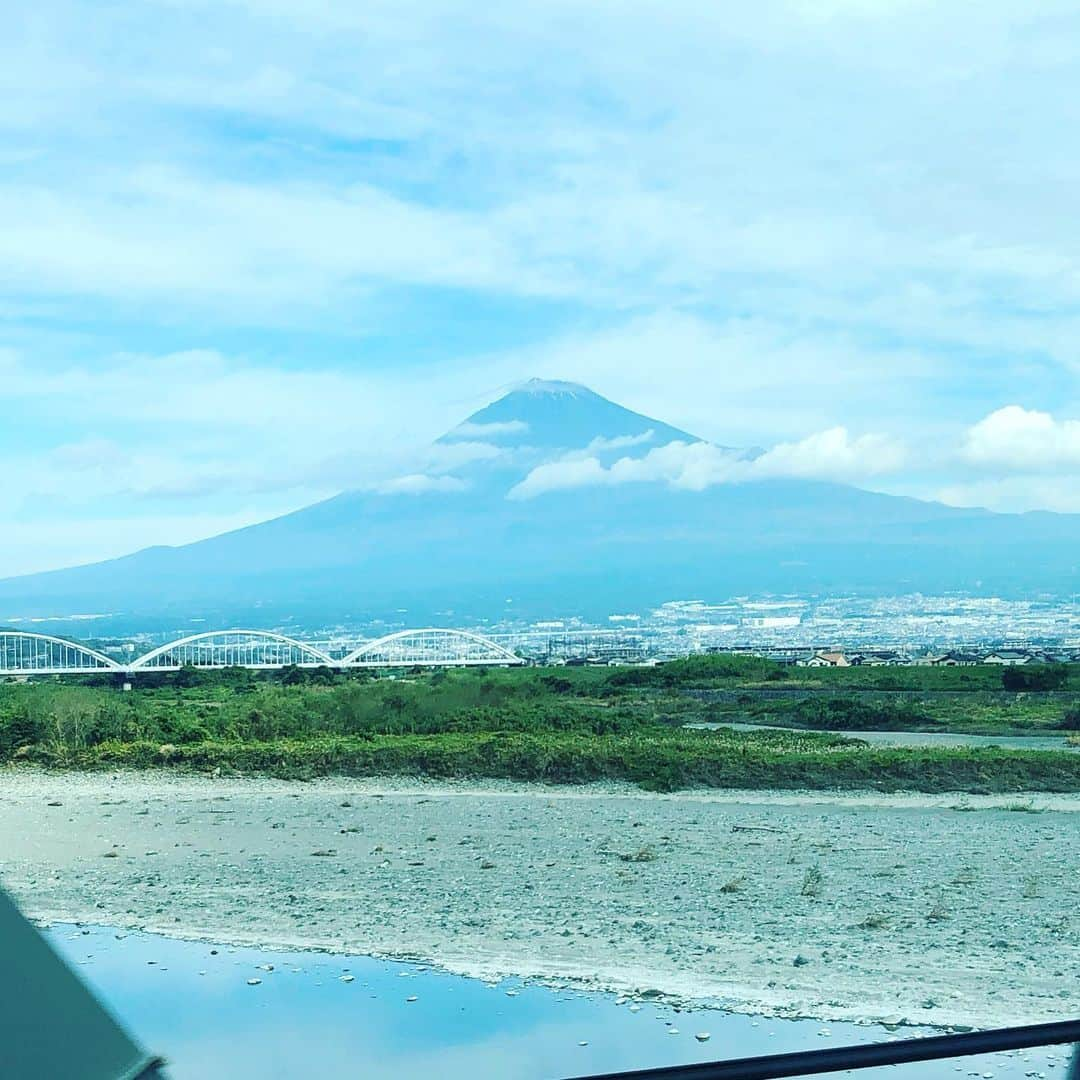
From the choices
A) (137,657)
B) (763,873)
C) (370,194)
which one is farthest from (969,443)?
(137,657)

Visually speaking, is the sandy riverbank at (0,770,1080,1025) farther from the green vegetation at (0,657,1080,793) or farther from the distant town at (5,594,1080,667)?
the distant town at (5,594,1080,667)

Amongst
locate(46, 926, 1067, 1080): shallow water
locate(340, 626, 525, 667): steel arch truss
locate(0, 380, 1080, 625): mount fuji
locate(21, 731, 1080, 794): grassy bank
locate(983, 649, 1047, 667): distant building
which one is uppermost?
locate(0, 380, 1080, 625): mount fuji

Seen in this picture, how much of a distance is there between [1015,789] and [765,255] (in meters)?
2.81

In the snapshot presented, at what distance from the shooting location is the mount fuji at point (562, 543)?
5.48 m

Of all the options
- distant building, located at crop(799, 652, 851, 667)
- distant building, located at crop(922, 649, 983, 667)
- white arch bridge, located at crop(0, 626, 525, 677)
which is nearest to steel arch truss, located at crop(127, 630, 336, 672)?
white arch bridge, located at crop(0, 626, 525, 677)

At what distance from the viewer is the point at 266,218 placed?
4.82 metres

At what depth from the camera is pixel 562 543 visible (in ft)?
25.0

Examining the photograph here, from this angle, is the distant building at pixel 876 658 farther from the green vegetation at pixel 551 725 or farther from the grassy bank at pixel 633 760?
the grassy bank at pixel 633 760

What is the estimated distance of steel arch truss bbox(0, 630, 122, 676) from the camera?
4.24m

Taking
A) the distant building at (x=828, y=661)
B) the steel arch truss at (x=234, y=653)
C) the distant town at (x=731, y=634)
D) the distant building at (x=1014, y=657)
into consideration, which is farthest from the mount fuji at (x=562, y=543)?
the distant building at (x=828, y=661)

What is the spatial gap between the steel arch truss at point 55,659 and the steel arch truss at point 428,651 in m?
0.80

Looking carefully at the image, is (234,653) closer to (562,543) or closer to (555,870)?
(555,870)

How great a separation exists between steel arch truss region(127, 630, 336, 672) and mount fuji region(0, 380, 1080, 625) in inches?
11.6

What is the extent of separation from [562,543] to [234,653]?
11.2 ft
